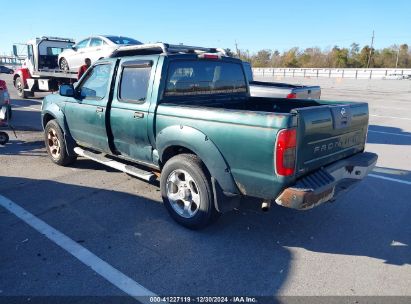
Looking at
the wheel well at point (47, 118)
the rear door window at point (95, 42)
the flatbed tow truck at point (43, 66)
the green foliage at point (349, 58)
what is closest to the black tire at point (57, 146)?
the wheel well at point (47, 118)

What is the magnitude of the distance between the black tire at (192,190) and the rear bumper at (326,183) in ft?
2.72

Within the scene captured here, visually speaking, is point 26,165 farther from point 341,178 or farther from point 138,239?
point 341,178

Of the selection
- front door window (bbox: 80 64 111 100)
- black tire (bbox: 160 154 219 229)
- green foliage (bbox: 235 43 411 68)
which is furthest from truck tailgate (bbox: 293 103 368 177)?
green foliage (bbox: 235 43 411 68)

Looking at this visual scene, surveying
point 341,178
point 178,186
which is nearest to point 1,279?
point 178,186

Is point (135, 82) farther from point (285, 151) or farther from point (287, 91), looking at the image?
point (287, 91)

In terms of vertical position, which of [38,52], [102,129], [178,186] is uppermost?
[38,52]

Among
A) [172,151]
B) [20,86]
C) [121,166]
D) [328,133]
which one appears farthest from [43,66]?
[328,133]

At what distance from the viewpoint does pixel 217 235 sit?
3973 mm

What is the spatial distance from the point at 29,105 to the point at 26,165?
9746 millimetres

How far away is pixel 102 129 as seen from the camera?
5078mm

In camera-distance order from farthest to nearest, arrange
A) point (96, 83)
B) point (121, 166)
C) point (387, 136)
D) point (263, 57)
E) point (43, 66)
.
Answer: point (263, 57) → point (43, 66) → point (387, 136) → point (96, 83) → point (121, 166)

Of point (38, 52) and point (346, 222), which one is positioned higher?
point (38, 52)

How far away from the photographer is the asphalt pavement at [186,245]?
122 inches

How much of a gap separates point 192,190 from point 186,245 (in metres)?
0.63
